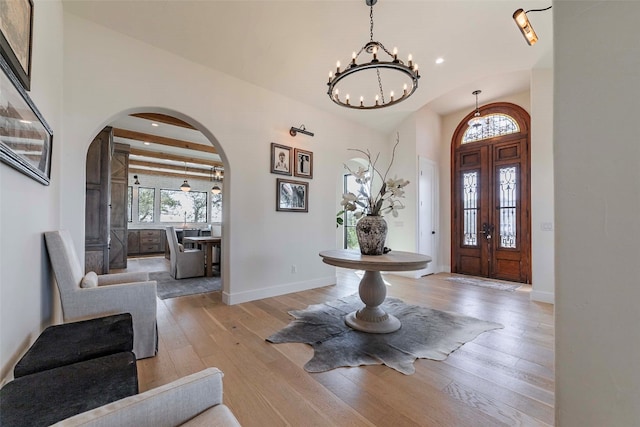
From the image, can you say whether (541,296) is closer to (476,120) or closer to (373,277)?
(373,277)

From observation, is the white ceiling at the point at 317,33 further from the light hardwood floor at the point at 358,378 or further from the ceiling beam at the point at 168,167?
the ceiling beam at the point at 168,167

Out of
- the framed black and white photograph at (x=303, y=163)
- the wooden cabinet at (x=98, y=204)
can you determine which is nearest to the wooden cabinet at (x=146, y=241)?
the wooden cabinet at (x=98, y=204)

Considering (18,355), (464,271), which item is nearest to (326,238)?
(464,271)

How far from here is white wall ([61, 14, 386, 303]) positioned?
254 cm

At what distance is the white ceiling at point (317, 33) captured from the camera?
97.7 inches

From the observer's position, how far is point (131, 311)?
205 centimetres

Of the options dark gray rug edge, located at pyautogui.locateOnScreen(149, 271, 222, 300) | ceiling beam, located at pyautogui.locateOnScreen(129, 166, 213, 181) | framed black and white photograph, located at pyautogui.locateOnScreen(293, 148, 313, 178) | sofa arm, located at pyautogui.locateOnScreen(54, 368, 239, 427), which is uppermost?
ceiling beam, located at pyautogui.locateOnScreen(129, 166, 213, 181)

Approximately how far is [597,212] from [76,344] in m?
2.22

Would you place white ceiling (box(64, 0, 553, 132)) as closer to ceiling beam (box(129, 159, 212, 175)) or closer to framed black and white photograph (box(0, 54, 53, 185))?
framed black and white photograph (box(0, 54, 53, 185))

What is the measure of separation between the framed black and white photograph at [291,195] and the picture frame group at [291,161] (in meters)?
0.14

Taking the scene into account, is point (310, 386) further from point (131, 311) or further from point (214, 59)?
point (214, 59)

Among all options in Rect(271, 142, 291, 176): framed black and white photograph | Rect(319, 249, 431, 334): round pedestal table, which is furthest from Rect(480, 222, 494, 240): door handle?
Rect(271, 142, 291, 176): framed black and white photograph

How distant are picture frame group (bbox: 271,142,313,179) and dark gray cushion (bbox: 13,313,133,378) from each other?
272 cm

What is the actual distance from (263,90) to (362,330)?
3.49 metres
